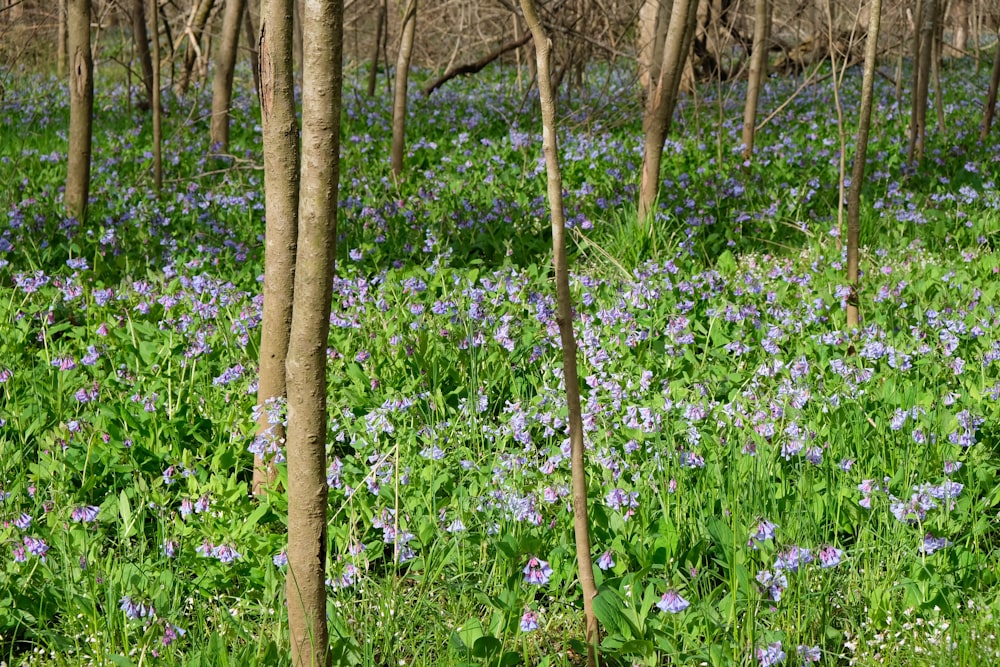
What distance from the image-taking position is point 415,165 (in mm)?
7055

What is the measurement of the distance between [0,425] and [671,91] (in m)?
3.47

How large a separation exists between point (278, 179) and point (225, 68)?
5.30m

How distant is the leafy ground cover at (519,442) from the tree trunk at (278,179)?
0.34 m

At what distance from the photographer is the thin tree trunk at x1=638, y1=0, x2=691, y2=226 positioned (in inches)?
193

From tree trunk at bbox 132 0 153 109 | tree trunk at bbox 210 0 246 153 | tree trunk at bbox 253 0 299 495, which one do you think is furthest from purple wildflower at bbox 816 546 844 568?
tree trunk at bbox 132 0 153 109

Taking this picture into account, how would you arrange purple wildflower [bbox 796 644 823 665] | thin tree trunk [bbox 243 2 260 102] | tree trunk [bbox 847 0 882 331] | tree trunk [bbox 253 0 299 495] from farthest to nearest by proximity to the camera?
thin tree trunk [bbox 243 2 260 102]
tree trunk [bbox 847 0 882 331]
tree trunk [bbox 253 0 299 495]
purple wildflower [bbox 796 644 823 665]

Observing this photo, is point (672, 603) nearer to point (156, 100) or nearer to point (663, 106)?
point (663, 106)

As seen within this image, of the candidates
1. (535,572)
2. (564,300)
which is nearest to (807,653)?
(535,572)

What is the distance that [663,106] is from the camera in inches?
203

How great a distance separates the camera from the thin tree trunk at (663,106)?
4.91 meters

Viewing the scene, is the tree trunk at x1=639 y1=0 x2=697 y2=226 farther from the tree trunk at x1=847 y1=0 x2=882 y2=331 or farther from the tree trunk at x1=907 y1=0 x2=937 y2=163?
the tree trunk at x1=907 y1=0 x2=937 y2=163

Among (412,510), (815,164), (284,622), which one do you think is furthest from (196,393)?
(815,164)

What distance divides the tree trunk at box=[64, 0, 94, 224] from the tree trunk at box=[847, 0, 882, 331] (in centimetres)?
383

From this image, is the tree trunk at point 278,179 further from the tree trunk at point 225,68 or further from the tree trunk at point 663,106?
the tree trunk at point 225,68
